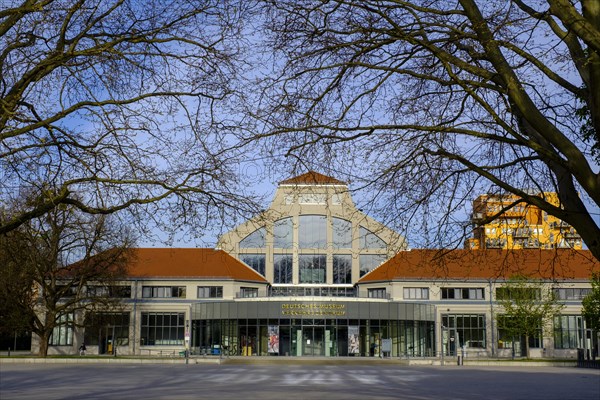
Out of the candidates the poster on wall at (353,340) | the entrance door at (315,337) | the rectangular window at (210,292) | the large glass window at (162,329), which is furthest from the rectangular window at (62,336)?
the poster on wall at (353,340)

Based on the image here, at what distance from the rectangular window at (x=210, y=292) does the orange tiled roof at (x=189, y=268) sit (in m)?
1.07

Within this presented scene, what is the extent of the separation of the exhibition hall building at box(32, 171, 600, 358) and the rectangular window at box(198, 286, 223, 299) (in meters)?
0.09

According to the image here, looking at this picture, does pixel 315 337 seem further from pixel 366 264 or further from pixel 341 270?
pixel 366 264

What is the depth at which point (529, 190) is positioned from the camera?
34.7ft

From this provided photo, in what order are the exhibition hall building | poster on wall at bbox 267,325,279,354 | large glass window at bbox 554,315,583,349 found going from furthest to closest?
large glass window at bbox 554,315,583,349
the exhibition hall building
poster on wall at bbox 267,325,279,354

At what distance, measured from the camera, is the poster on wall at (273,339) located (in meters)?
62.4

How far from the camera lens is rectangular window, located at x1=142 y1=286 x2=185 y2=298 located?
2623 inches

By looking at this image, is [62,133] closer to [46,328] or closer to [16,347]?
[46,328]

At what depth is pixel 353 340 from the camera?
62.9 metres

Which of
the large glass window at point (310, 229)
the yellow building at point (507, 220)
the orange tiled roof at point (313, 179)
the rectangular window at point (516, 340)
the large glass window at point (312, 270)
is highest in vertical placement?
the large glass window at point (310, 229)

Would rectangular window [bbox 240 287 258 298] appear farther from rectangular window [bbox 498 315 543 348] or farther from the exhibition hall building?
rectangular window [bbox 498 315 543 348]

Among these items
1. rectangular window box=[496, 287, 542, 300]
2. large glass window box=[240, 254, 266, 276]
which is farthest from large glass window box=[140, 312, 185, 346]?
rectangular window box=[496, 287, 542, 300]

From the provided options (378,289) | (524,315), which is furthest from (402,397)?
(378,289)

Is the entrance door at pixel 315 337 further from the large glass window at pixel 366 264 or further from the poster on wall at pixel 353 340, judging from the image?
the large glass window at pixel 366 264
